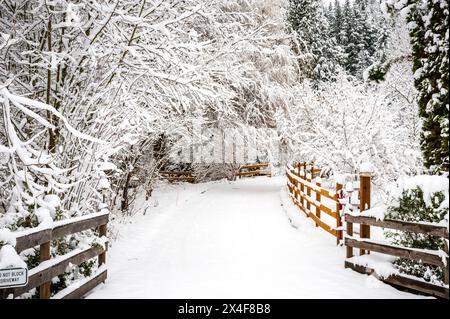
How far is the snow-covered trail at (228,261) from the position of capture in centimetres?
513

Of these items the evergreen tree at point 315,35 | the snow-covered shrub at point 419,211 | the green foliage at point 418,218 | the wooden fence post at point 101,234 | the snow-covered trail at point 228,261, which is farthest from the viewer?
the evergreen tree at point 315,35

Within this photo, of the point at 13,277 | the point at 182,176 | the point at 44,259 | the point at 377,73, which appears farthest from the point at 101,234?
the point at 182,176

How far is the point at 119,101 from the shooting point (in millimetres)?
5781

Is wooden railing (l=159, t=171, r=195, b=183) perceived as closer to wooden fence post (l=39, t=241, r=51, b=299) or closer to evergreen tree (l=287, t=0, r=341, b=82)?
evergreen tree (l=287, t=0, r=341, b=82)

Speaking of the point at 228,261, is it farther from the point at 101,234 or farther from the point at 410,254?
the point at 410,254

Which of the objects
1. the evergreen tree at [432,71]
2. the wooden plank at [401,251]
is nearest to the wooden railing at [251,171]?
the wooden plank at [401,251]

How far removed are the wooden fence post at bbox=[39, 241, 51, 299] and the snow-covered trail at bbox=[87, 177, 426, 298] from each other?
3.06 ft

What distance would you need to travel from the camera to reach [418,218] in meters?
4.96

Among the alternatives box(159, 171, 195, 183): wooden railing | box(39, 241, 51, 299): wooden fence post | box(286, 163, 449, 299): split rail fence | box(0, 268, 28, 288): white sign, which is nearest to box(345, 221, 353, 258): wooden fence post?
box(286, 163, 449, 299): split rail fence

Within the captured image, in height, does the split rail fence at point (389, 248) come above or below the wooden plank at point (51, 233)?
below

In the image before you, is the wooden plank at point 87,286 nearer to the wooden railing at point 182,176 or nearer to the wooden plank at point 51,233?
the wooden plank at point 51,233

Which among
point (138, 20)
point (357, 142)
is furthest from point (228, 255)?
point (357, 142)
